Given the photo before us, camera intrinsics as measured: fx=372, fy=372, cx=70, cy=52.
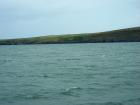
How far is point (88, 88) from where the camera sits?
27.9 metres

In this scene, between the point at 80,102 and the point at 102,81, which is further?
the point at 102,81

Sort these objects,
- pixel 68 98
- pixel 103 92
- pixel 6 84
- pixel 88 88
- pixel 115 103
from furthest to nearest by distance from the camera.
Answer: pixel 6 84
pixel 88 88
pixel 103 92
pixel 68 98
pixel 115 103

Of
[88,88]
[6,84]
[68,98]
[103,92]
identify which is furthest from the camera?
[6,84]

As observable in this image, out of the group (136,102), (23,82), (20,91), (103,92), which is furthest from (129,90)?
(23,82)

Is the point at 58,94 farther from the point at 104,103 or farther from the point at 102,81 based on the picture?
the point at 102,81

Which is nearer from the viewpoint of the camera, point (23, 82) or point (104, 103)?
point (104, 103)

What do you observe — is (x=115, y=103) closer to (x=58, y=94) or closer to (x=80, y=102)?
(x=80, y=102)

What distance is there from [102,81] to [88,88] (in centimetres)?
408

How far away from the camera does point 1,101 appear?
23359 millimetres

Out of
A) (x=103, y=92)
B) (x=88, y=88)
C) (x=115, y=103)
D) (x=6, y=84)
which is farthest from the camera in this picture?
(x=6, y=84)

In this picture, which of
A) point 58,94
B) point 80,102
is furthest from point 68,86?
point 80,102

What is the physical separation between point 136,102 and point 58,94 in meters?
5.80

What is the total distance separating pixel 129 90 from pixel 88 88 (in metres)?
3.24

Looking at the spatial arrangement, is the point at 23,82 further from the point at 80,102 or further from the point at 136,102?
the point at 136,102
